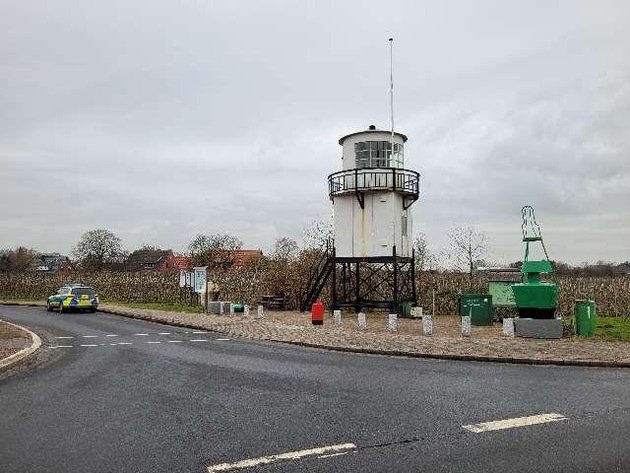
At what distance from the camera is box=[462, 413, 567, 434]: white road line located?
6500mm

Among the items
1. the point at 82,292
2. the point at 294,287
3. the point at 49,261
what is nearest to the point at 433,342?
the point at 294,287

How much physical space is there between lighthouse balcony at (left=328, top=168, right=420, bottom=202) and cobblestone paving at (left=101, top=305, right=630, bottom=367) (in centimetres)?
633

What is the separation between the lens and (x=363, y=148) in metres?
25.0

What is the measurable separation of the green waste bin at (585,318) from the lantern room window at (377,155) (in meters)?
11.2

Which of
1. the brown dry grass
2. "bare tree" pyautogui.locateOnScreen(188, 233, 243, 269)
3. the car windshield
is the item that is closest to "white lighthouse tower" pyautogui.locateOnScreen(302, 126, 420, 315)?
the brown dry grass

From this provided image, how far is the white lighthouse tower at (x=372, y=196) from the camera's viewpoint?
24.4 m

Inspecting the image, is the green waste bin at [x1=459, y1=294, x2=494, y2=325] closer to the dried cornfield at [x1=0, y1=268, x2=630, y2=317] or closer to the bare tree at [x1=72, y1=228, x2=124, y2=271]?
the dried cornfield at [x1=0, y1=268, x2=630, y2=317]

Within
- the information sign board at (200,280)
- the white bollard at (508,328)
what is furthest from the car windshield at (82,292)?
the white bollard at (508,328)

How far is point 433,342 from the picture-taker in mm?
14492

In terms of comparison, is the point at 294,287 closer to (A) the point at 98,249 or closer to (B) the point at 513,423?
(B) the point at 513,423

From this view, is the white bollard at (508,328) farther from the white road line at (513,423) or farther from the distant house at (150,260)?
the distant house at (150,260)

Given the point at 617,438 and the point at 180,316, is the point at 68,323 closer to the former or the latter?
the point at 180,316

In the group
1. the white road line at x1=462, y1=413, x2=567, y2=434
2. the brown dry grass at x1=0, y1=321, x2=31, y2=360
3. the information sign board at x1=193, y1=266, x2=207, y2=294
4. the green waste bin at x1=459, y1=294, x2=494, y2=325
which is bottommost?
the white road line at x1=462, y1=413, x2=567, y2=434

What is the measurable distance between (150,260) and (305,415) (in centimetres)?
11168
